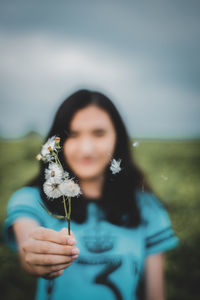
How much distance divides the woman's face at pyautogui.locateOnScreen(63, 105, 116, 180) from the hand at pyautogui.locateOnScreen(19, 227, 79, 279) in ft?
0.60

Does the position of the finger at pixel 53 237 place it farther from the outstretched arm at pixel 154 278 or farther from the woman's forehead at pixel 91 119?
the outstretched arm at pixel 154 278

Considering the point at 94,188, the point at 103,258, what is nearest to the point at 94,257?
the point at 103,258

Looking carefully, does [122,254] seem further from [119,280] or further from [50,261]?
[50,261]

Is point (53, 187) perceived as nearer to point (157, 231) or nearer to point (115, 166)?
point (115, 166)

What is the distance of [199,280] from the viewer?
65.5 inches

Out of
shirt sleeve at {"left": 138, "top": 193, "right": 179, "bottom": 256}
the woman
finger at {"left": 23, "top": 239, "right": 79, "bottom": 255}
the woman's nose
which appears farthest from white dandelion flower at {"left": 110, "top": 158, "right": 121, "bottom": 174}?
shirt sleeve at {"left": 138, "top": 193, "right": 179, "bottom": 256}

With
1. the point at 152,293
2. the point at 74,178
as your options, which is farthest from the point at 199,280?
the point at 74,178

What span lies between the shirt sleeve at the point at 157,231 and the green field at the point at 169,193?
0.14 m

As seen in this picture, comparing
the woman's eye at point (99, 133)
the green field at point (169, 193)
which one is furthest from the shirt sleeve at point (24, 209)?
the green field at point (169, 193)

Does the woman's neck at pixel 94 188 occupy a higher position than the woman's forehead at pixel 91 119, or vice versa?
the woman's forehead at pixel 91 119

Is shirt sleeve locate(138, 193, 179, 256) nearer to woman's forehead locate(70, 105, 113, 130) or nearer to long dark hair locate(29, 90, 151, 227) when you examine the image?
long dark hair locate(29, 90, 151, 227)

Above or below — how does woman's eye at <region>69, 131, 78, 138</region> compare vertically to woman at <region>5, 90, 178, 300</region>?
above

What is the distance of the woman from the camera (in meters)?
0.77

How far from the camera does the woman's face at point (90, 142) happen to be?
750 mm
